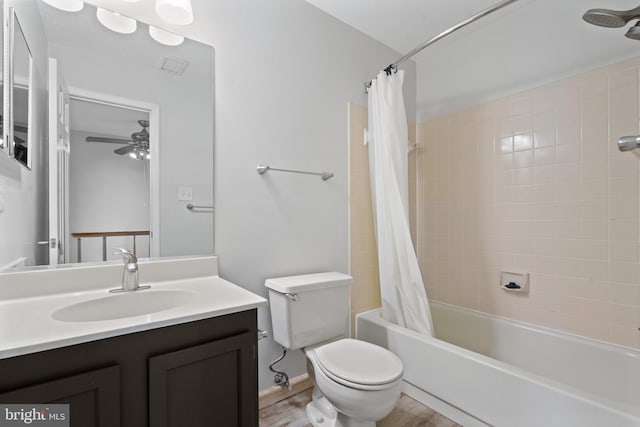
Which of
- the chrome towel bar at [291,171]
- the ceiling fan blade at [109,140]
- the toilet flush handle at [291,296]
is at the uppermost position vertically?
the ceiling fan blade at [109,140]

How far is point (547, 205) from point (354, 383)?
1594mm

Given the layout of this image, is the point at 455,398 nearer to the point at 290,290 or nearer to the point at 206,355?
the point at 290,290

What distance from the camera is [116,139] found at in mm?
1336

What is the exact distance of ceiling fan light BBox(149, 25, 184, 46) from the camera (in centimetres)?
144

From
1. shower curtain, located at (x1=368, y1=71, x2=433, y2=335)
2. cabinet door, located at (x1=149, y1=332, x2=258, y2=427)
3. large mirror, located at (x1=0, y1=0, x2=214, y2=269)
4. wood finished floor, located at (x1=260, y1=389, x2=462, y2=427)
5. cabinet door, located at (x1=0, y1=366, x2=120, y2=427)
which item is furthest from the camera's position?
shower curtain, located at (x1=368, y1=71, x2=433, y2=335)

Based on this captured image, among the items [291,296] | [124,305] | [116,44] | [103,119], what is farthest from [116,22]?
[291,296]

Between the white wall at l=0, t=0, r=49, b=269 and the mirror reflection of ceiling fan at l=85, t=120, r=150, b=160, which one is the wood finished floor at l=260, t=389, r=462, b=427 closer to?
the white wall at l=0, t=0, r=49, b=269

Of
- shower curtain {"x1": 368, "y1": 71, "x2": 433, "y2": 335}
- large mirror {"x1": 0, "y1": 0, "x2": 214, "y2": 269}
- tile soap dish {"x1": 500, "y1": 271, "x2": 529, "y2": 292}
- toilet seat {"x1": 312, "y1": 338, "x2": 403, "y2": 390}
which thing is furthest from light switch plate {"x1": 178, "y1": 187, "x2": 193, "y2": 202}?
tile soap dish {"x1": 500, "y1": 271, "x2": 529, "y2": 292}

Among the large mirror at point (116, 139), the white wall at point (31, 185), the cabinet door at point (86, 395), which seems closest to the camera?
the cabinet door at point (86, 395)

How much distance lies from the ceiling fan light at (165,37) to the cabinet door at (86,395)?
4.61 ft

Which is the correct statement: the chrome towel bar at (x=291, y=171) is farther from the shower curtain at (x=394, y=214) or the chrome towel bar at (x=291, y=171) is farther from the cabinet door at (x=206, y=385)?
the cabinet door at (x=206, y=385)

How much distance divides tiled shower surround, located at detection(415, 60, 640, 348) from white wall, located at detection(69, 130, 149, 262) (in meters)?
2.06

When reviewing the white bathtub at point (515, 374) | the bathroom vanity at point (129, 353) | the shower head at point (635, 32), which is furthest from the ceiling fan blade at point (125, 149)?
the shower head at point (635, 32)

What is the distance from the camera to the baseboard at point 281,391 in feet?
5.60
